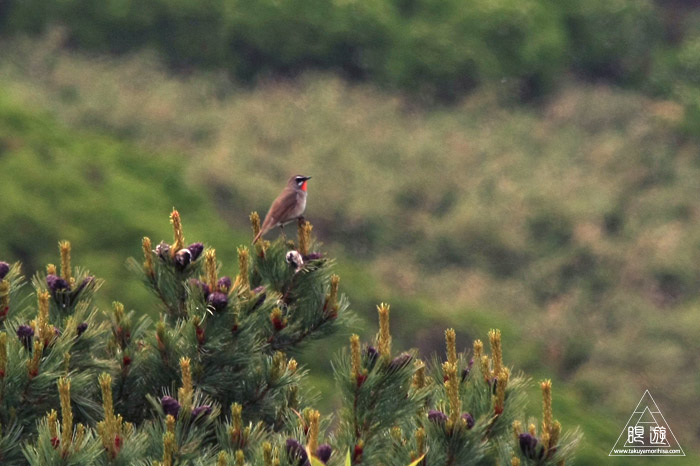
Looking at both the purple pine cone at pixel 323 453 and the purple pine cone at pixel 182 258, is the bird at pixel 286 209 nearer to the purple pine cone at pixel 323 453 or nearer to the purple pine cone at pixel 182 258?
the purple pine cone at pixel 182 258

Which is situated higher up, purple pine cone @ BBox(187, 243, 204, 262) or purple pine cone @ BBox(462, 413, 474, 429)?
purple pine cone @ BBox(187, 243, 204, 262)

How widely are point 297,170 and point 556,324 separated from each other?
5.76 metres

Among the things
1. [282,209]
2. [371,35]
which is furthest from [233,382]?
[371,35]

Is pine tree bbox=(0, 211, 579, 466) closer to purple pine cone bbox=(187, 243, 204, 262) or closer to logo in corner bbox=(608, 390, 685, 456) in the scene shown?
purple pine cone bbox=(187, 243, 204, 262)

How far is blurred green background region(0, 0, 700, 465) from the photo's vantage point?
17.0 m

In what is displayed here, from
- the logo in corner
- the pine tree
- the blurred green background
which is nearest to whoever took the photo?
the pine tree

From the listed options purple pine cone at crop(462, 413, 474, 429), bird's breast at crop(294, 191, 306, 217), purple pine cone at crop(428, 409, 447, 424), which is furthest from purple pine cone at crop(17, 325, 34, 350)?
bird's breast at crop(294, 191, 306, 217)

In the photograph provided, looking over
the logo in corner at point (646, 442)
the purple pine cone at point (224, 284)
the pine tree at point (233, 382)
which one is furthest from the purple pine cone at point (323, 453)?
the logo in corner at point (646, 442)

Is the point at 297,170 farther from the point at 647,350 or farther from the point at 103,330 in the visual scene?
the point at 103,330

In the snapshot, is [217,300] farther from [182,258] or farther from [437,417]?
[437,417]

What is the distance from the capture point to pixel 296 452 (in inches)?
149

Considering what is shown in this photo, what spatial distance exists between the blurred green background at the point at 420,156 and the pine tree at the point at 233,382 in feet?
27.9

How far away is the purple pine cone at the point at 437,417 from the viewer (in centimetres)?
415

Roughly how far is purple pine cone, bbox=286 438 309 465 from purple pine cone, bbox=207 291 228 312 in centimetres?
67
